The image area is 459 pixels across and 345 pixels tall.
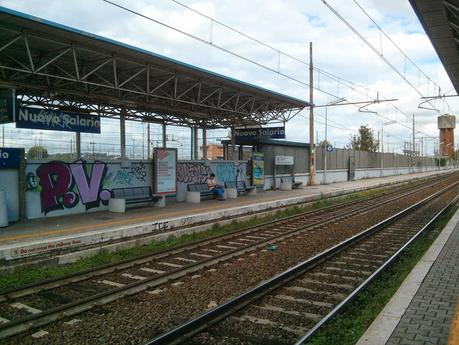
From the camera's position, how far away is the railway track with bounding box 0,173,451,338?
241 inches

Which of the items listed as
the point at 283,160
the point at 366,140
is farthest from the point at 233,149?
the point at 366,140

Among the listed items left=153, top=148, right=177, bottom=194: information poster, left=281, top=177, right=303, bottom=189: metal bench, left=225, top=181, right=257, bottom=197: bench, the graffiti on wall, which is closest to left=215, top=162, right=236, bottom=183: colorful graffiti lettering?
left=225, top=181, right=257, bottom=197: bench

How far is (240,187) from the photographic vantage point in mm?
23781

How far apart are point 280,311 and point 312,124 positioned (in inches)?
960

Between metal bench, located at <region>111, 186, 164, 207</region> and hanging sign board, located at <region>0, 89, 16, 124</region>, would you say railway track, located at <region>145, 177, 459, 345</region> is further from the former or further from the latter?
hanging sign board, located at <region>0, 89, 16, 124</region>

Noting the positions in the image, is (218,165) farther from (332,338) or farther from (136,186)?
(332,338)

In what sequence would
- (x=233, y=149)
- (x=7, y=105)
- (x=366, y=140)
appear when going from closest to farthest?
(x=7, y=105), (x=233, y=149), (x=366, y=140)

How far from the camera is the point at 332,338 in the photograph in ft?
16.8

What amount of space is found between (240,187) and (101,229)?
500 inches

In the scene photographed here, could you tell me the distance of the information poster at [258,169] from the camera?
2505cm

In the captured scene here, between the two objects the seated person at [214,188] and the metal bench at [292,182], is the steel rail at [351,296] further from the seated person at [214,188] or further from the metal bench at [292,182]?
the metal bench at [292,182]

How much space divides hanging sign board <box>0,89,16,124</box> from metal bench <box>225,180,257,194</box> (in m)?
12.2

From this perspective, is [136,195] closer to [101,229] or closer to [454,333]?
[101,229]

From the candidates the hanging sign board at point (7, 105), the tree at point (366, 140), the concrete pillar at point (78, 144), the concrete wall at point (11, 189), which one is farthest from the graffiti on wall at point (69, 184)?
the tree at point (366, 140)
